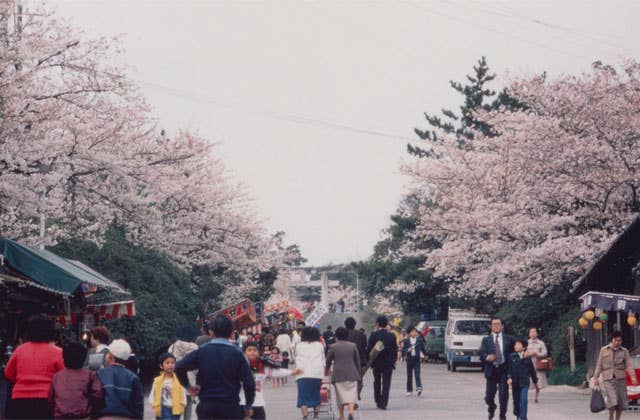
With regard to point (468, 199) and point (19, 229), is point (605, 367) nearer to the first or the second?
point (19, 229)

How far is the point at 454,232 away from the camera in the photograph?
40.8 m

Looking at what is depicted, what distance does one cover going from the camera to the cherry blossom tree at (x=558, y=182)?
3097 cm

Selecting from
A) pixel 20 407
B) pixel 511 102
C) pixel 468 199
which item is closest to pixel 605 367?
pixel 20 407

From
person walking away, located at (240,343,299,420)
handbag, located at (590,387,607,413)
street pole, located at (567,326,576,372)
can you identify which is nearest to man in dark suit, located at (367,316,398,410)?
handbag, located at (590,387,607,413)

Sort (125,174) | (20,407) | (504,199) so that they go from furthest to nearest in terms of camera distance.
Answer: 1. (504,199)
2. (125,174)
3. (20,407)

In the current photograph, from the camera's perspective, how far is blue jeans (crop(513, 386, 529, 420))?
60.7 feet

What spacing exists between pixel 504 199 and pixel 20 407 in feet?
91.5

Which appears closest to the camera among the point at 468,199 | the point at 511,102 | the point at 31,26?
the point at 31,26

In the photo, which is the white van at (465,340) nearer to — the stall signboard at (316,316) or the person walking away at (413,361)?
the stall signboard at (316,316)

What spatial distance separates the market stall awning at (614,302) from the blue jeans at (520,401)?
5098mm

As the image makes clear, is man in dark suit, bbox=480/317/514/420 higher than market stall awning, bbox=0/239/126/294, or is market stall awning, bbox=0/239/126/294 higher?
market stall awning, bbox=0/239/126/294

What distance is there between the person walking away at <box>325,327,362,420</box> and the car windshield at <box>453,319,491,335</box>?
22.4 m

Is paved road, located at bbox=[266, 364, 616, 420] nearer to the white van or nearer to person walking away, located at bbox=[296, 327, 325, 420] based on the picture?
person walking away, located at bbox=[296, 327, 325, 420]

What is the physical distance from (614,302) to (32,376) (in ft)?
50.7
